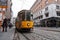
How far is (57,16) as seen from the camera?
67000 mm

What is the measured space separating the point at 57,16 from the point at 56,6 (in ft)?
12.0

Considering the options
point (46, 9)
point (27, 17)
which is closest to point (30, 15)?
point (27, 17)

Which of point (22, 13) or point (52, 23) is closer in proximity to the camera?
point (22, 13)

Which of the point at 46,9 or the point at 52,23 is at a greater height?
the point at 46,9

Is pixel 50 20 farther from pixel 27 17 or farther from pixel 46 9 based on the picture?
pixel 27 17

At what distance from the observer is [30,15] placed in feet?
89.2

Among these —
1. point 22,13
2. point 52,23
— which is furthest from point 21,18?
point 52,23

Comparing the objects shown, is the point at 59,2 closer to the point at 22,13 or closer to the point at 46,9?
the point at 46,9

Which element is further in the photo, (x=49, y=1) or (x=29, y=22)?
(x=49, y=1)

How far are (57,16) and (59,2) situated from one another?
211 inches

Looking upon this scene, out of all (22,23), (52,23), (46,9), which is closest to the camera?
(22,23)

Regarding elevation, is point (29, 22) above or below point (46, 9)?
below

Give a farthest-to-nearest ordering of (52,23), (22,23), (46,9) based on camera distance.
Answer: (46,9) < (52,23) < (22,23)

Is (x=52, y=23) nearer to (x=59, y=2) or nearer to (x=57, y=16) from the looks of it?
(x=57, y=16)
